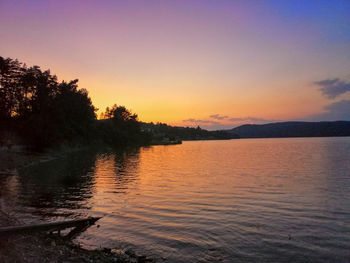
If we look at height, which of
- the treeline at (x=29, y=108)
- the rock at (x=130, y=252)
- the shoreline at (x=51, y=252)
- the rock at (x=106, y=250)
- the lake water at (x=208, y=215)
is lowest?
the lake water at (x=208, y=215)

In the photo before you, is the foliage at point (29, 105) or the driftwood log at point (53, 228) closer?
the driftwood log at point (53, 228)

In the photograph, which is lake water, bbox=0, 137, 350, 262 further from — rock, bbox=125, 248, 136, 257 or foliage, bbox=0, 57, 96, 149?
foliage, bbox=0, 57, 96, 149

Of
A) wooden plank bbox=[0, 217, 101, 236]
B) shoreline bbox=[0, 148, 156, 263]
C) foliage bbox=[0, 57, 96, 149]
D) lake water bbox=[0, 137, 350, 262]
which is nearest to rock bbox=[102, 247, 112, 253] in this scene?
shoreline bbox=[0, 148, 156, 263]

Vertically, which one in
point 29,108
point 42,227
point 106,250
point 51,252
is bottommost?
point 106,250

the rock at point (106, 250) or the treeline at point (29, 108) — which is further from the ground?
the treeline at point (29, 108)

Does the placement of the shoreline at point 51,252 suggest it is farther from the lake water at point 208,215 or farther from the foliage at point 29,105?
the foliage at point 29,105

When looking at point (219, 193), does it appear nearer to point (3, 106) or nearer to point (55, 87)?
point (3, 106)

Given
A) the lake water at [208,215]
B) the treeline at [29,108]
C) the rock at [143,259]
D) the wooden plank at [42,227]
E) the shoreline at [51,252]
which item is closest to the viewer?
the shoreline at [51,252]

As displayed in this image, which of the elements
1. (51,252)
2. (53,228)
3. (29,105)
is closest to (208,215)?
(53,228)

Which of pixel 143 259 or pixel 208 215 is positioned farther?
pixel 208 215

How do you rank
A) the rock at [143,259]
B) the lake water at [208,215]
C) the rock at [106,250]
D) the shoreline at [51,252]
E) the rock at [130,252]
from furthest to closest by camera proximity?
the lake water at [208,215] → the rock at [106,250] → the rock at [130,252] → the rock at [143,259] → the shoreline at [51,252]

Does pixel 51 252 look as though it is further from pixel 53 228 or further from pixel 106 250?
pixel 53 228

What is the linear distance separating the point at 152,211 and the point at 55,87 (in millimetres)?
84499

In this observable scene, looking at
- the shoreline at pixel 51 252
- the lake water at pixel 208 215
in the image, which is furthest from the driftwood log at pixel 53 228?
the lake water at pixel 208 215
